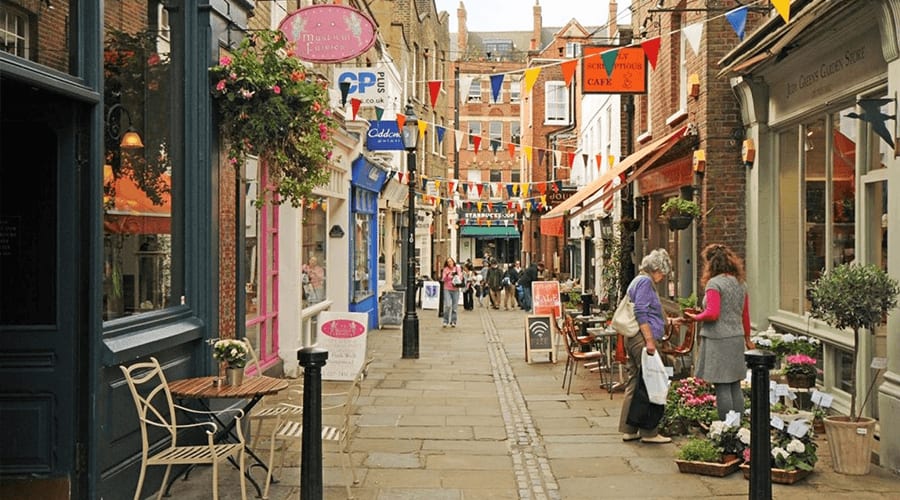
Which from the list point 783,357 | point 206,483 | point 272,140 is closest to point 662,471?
point 783,357

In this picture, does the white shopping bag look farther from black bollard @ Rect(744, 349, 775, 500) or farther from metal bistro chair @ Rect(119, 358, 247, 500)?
metal bistro chair @ Rect(119, 358, 247, 500)

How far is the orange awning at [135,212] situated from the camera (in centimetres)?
618

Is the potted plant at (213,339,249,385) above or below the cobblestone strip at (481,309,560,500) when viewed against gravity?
above

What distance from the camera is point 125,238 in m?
6.37

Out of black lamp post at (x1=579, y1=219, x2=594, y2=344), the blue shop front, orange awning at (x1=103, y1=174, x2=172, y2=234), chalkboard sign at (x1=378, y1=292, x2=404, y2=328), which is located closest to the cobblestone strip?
orange awning at (x1=103, y1=174, x2=172, y2=234)

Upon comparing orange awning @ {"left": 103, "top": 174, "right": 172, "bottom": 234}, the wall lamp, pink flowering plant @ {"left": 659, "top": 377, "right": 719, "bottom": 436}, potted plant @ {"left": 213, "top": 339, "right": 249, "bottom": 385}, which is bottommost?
pink flowering plant @ {"left": 659, "top": 377, "right": 719, "bottom": 436}

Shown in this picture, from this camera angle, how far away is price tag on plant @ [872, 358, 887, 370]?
7285mm

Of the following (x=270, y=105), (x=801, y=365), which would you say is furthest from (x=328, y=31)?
(x=801, y=365)

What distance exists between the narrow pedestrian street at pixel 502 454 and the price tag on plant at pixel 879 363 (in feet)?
2.62

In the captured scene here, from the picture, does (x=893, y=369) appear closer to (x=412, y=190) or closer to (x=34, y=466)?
(x=34, y=466)

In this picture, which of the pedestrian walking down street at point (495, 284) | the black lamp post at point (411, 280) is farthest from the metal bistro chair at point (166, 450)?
the pedestrian walking down street at point (495, 284)

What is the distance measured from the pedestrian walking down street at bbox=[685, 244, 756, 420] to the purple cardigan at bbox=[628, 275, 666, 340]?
56 centimetres

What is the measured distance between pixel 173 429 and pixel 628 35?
17260mm

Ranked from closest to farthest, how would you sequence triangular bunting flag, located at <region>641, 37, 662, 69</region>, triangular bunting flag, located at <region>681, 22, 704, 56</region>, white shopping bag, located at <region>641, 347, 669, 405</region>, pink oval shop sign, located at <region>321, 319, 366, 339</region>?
1. white shopping bag, located at <region>641, 347, 669, 405</region>
2. triangular bunting flag, located at <region>681, 22, 704, 56</region>
3. pink oval shop sign, located at <region>321, 319, 366, 339</region>
4. triangular bunting flag, located at <region>641, 37, 662, 69</region>
